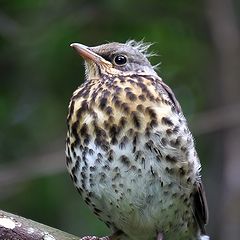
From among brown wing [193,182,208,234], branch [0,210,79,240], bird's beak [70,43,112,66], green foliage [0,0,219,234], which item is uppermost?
green foliage [0,0,219,234]

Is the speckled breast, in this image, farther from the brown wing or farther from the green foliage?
the green foliage

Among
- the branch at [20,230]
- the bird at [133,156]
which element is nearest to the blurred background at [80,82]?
the bird at [133,156]

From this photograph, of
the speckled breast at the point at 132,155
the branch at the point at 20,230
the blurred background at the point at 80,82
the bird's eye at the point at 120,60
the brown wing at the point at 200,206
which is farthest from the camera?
the blurred background at the point at 80,82

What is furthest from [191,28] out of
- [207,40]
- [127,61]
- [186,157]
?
[186,157]

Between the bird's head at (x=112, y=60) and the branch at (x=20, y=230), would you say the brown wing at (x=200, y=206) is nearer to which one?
the bird's head at (x=112, y=60)

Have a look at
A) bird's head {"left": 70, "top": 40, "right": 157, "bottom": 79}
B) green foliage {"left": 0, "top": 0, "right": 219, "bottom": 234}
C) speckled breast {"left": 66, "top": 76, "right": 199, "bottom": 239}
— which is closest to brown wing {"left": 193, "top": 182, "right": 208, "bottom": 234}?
speckled breast {"left": 66, "top": 76, "right": 199, "bottom": 239}

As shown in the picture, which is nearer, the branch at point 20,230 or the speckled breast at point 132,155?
the branch at point 20,230

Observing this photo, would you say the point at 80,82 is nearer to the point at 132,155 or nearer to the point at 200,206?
the point at 200,206
